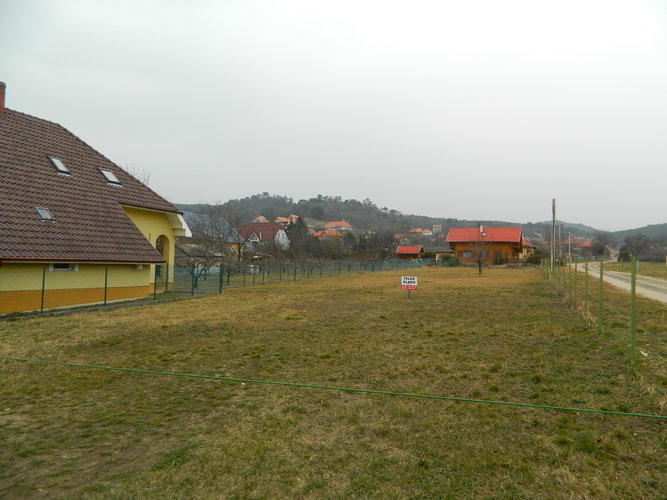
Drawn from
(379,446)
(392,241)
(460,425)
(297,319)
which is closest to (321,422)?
(379,446)

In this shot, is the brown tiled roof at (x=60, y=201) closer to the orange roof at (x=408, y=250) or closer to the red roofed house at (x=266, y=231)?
the red roofed house at (x=266, y=231)

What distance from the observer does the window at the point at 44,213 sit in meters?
14.6

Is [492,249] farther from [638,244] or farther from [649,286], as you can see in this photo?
[638,244]

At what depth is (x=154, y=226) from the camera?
21094mm

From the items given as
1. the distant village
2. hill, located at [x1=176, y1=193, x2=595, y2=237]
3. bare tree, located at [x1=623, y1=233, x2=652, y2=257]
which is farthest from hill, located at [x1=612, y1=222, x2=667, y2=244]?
the distant village

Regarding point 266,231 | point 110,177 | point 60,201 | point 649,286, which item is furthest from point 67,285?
point 266,231

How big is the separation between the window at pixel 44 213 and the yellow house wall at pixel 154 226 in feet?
14.1

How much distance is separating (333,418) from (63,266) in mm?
13584

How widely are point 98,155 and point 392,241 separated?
70419 millimetres

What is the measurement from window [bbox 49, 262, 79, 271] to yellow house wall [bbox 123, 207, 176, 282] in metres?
4.80

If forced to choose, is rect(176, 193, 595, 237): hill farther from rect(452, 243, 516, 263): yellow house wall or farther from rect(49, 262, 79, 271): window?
rect(49, 262, 79, 271): window

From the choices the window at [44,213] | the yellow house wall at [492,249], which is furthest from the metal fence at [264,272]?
the yellow house wall at [492,249]

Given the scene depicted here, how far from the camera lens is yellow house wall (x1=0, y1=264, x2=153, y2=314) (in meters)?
12.9

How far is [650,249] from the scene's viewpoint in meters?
88.3
